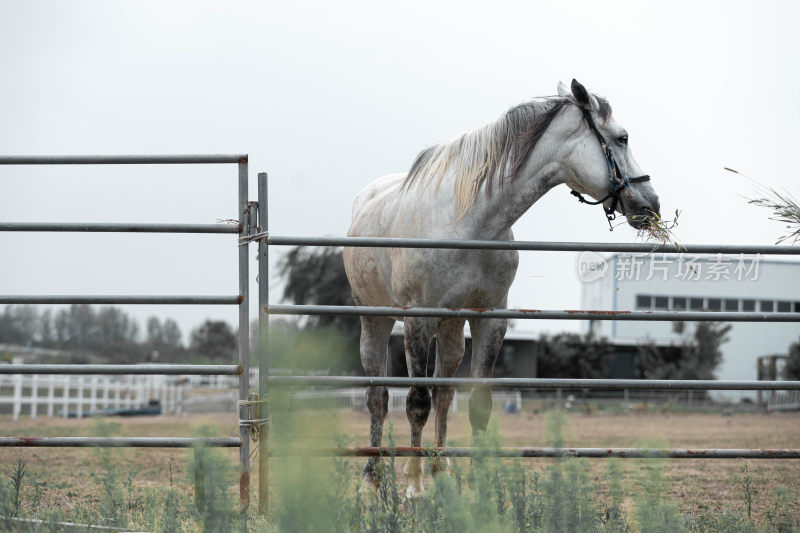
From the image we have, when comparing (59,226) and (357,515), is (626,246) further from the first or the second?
(59,226)

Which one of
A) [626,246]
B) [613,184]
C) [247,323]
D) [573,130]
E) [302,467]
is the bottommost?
[302,467]

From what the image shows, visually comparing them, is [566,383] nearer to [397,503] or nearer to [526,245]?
[526,245]

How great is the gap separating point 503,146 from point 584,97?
50cm

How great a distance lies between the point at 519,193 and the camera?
160 inches

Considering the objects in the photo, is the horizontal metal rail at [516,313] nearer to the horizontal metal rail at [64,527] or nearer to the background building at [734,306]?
the horizontal metal rail at [64,527]

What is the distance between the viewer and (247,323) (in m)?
3.39

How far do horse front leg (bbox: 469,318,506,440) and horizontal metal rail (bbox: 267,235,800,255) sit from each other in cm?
96

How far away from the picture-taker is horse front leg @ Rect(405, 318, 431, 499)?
4.12 m

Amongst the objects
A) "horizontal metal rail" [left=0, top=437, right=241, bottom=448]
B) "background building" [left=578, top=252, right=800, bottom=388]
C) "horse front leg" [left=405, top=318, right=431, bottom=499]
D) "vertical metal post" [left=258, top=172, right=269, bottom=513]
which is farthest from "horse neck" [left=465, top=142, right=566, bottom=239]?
"background building" [left=578, top=252, right=800, bottom=388]

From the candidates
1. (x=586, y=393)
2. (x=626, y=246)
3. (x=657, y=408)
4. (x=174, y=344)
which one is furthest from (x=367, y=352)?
(x=174, y=344)

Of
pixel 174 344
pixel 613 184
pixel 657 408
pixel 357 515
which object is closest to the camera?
pixel 357 515

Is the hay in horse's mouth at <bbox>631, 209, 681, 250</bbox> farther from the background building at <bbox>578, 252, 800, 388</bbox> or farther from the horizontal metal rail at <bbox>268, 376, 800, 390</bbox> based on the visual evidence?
the background building at <bbox>578, 252, 800, 388</bbox>

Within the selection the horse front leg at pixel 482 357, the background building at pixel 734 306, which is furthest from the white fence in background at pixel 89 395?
the horse front leg at pixel 482 357

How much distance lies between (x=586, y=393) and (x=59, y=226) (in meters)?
30.5
